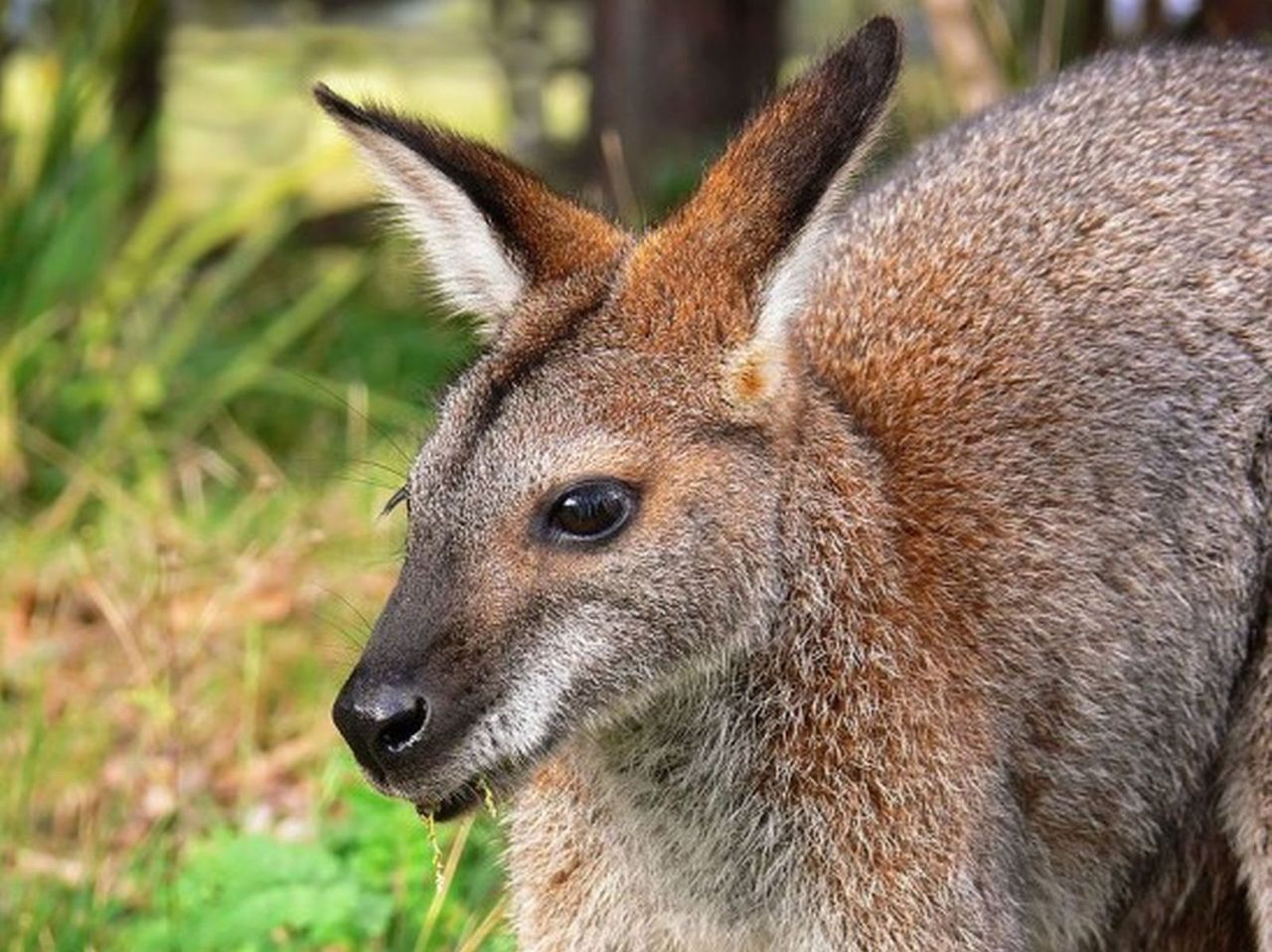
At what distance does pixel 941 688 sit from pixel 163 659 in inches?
95.0

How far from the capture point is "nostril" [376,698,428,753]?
139 inches

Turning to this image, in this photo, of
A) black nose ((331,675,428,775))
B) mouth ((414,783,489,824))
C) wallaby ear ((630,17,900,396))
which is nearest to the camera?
black nose ((331,675,428,775))

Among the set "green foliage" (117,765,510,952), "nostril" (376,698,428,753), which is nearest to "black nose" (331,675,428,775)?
"nostril" (376,698,428,753)

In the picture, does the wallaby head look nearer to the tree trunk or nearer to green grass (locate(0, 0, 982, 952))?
green grass (locate(0, 0, 982, 952))

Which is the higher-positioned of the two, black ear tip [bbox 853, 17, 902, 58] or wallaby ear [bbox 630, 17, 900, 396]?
black ear tip [bbox 853, 17, 902, 58]

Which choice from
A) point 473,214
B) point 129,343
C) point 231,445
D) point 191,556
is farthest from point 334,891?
point 129,343

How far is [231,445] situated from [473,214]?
4166mm

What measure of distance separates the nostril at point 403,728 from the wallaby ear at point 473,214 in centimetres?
82

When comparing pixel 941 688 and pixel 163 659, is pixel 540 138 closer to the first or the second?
pixel 163 659

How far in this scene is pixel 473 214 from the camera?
3965mm

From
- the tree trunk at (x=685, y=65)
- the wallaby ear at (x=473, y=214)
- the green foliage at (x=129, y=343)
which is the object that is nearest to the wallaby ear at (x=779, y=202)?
the wallaby ear at (x=473, y=214)

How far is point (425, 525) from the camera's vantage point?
3.75 m

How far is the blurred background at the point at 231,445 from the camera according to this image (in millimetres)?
5039

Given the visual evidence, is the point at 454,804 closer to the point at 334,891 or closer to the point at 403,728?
the point at 403,728
